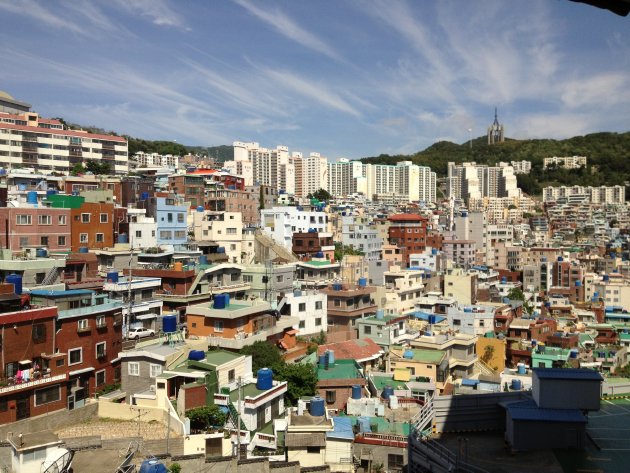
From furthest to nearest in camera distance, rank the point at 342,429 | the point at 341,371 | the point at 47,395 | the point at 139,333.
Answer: the point at 139,333
the point at 341,371
the point at 342,429
the point at 47,395

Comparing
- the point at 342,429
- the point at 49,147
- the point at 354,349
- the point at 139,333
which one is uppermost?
the point at 49,147

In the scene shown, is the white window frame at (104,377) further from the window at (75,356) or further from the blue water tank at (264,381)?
the blue water tank at (264,381)

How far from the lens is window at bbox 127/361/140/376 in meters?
18.0

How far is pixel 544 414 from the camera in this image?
10.9m

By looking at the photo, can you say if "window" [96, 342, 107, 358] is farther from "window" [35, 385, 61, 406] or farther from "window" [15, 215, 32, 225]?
"window" [15, 215, 32, 225]

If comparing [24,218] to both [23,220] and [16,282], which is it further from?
[16,282]

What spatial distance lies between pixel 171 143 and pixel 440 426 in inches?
3623

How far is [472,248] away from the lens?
65688 mm

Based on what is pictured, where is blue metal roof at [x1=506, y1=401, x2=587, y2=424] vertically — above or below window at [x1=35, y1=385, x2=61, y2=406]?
above

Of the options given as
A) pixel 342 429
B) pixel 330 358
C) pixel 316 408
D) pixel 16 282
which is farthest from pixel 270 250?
pixel 342 429

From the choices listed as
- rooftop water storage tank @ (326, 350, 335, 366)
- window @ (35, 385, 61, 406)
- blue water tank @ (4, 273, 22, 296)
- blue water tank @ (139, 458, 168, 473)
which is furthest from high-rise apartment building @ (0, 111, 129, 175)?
blue water tank @ (139, 458, 168, 473)

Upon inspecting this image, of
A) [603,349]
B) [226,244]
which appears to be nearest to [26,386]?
[226,244]

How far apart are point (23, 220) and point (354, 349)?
16824 mm

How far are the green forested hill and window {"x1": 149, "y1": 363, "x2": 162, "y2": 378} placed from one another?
130 meters
